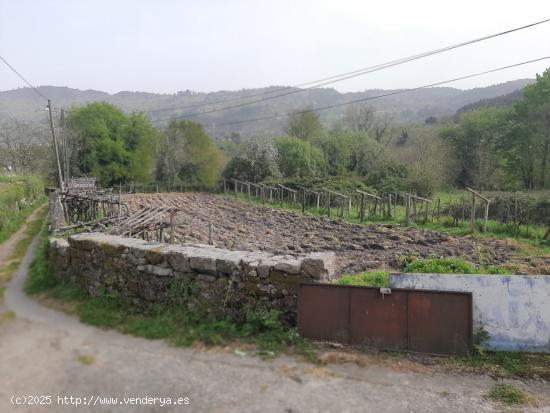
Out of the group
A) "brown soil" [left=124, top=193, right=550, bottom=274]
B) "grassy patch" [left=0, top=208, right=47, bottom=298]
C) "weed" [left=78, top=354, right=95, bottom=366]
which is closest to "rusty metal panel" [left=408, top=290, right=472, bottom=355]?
"weed" [left=78, top=354, right=95, bottom=366]

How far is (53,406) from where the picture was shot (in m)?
5.10

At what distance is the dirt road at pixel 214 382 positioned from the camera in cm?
493

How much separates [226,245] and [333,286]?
1170 cm

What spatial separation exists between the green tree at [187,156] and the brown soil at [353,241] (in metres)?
26.9

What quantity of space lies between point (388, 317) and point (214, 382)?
253cm

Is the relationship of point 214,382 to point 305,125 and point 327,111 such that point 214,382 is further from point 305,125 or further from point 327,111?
point 327,111

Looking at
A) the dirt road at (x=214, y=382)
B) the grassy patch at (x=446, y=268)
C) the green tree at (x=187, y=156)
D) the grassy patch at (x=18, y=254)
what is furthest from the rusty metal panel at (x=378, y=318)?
the green tree at (x=187, y=156)

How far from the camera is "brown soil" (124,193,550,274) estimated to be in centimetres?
1450

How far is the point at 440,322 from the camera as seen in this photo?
600 centimetres

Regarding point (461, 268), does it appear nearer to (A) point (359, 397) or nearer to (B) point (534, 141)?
(A) point (359, 397)

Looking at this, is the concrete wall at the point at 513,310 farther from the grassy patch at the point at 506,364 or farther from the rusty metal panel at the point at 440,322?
the rusty metal panel at the point at 440,322

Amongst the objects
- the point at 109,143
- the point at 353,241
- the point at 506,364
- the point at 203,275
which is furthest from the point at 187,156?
the point at 506,364

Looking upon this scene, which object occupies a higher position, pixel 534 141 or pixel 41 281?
pixel 534 141

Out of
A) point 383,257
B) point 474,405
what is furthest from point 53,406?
point 383,257
